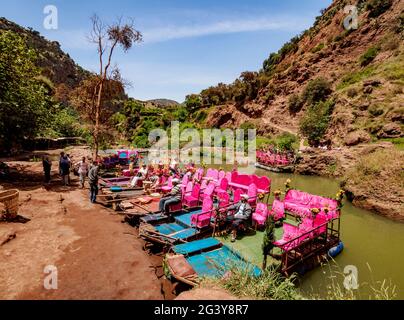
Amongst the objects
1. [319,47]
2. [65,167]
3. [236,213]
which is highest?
[319,47]

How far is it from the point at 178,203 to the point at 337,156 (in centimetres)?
1994

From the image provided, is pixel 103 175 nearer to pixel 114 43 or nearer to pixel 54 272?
pixel 114 43

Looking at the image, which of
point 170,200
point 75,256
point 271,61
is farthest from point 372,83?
point 271,61

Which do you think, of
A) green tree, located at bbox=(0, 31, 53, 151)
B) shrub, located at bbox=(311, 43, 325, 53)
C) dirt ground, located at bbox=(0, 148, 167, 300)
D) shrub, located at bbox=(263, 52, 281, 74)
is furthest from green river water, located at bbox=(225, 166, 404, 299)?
shrub, located at bbox=(263, 52, 281, 74)

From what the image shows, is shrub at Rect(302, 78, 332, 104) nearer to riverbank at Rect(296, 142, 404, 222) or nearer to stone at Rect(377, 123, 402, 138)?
stone at Rect(377, 123, 402, 138)

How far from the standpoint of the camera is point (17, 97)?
14594mm

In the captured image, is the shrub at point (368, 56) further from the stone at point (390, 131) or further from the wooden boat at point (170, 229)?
the wooden boat at point (170, 229)

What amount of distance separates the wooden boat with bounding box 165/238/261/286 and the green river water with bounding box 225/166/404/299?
208cm

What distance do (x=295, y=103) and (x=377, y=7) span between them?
73.4 feet

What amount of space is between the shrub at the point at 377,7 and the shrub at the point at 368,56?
11.0 metres

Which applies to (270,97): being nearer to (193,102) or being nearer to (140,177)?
(193,102)

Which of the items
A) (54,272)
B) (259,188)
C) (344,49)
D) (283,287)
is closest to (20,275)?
(54,272)

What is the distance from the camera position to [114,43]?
1809 centimetres

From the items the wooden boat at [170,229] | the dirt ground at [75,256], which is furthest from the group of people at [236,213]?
the dirt ground at [75,256]
